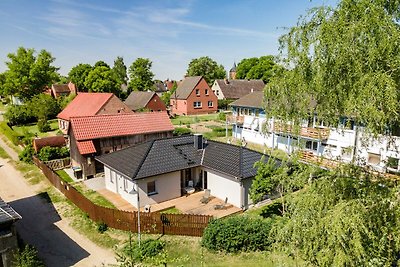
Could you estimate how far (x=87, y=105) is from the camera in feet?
125

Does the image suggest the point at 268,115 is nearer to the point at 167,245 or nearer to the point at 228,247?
the point at 228,247

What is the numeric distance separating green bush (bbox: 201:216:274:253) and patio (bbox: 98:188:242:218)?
10.8 ft

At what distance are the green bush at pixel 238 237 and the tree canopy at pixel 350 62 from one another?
875cm

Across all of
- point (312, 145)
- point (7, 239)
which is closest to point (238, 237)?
point (7, 239)

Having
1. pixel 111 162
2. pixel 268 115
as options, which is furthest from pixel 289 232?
pixel 111 162

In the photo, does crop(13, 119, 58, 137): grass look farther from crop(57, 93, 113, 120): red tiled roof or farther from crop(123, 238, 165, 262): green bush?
crop(123, 238, 165, 262): green bush

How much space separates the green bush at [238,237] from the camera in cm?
1455

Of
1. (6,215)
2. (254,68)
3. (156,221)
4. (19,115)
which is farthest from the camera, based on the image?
(254,68)

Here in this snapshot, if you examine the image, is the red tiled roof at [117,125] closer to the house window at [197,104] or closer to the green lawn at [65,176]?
the green lawn at [65,176]

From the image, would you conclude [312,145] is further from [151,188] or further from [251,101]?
[151,188]

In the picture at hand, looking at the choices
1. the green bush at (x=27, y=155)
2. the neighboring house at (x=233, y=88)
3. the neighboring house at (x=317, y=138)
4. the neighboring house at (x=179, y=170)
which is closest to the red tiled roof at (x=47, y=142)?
the green bush at (x=27, y=155)

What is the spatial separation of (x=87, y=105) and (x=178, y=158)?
72.5 ft

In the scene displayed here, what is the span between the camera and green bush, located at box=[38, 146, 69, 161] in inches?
1146

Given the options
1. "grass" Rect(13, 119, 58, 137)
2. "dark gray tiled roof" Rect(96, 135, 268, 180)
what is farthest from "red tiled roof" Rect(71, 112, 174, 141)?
"grass" Rect(13, 119, 58, 137)
